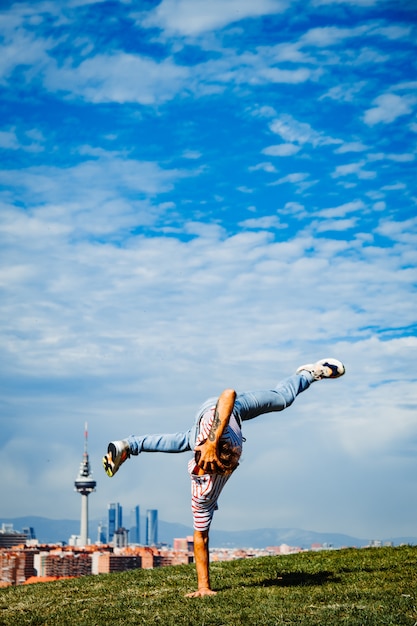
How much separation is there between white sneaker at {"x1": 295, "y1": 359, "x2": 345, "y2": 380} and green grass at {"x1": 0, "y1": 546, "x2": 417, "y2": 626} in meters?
2.72

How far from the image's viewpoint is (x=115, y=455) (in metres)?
9.48

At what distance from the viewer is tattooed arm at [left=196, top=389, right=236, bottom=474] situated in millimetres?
8367

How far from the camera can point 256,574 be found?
11.8 meters

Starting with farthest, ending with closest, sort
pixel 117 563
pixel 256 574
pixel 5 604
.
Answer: pixel 117 563, pixel 256 574, pixel 5 604

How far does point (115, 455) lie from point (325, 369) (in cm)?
330

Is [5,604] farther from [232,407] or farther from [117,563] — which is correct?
→ [117,563]

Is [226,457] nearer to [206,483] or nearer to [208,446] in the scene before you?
[208,446]

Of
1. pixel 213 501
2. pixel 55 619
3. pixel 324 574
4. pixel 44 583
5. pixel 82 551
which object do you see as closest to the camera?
pixel 55 619

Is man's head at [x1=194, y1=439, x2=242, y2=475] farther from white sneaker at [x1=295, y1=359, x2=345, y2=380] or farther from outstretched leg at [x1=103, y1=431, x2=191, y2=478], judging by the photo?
white sneaker at [x1=295, y1=359, x2=345, y2=380]

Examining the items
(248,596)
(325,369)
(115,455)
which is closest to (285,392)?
(325,369)

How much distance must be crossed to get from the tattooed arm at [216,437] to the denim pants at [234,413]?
1.27 feet

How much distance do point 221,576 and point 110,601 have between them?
107 inches

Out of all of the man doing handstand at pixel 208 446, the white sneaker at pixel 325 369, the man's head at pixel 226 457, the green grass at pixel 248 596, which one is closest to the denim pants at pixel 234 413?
the man doing handstand at pixel 208 446

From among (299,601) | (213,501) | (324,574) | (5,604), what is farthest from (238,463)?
(5,604)
